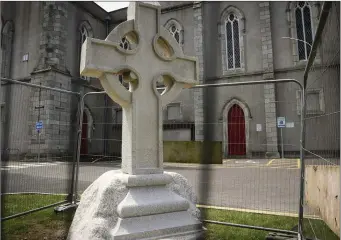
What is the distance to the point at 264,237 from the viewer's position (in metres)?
3.62

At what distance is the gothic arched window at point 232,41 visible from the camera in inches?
768

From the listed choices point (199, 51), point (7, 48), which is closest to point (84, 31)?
point (7, 48)

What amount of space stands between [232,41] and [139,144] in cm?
1832

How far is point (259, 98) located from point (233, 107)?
1787 mm

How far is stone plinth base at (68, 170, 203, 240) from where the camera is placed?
2.64m

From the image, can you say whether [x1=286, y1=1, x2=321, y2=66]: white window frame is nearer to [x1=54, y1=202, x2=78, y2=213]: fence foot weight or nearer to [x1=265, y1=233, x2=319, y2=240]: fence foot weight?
[x1=265, y1=233, x2=319, y2=240]: fence foot weight

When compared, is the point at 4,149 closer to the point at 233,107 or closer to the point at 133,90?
the point at 133,90

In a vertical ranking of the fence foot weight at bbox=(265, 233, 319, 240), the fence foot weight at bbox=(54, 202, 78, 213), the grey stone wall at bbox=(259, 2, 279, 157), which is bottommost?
the fence foot weight at bbox=(265, 233, 319, 240)

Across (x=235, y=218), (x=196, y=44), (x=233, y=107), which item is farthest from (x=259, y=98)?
(x=235, y=218)

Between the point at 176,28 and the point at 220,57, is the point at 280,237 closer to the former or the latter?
the point at 220,57

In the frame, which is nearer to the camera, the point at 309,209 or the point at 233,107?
the point at 309,209

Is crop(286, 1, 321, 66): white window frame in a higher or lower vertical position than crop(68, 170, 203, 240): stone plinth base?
higher

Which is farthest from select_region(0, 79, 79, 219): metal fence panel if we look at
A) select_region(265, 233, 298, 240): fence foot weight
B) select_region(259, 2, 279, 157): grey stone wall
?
select_region(259, 2, 279, 157): grey stone wall

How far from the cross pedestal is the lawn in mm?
781
